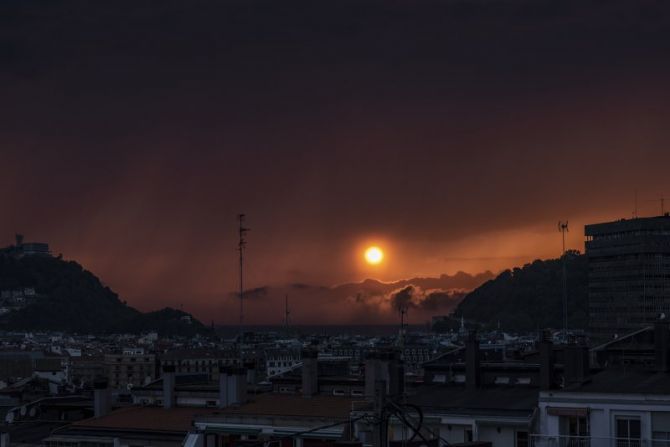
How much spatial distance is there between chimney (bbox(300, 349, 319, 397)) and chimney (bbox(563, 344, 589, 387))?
22.1 metres

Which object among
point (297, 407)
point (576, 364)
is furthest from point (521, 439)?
point (297, 407)

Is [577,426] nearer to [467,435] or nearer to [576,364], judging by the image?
[576,364]

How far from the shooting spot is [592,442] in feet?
113

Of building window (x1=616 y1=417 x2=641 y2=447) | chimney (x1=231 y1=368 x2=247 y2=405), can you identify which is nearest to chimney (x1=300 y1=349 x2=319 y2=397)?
chimney (x1=231 y1=368 x2=247 y2=405)

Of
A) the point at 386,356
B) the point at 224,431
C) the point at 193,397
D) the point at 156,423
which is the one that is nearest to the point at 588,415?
the point at 386,356

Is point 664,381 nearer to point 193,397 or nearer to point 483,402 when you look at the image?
point 483,402

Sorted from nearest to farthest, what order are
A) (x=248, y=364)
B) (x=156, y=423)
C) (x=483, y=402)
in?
(x=483, y=402)
(x=156, y=423)
(x=248, y=364)

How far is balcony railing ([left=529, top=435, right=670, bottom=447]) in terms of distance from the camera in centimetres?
3378

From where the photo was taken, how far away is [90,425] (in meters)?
59.0

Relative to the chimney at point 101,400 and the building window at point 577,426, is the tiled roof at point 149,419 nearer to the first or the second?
the chimney at point 101,400

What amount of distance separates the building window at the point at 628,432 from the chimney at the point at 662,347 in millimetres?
2851

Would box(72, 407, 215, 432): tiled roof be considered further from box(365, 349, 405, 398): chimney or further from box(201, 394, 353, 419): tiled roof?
box(365, 349, 405, 398): chimney

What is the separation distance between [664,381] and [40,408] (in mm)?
47823

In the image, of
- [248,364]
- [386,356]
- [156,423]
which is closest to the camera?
[386,356]
